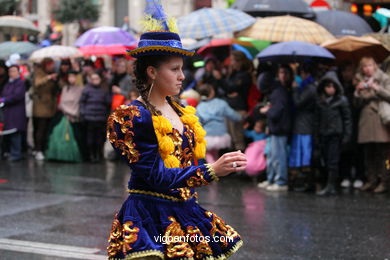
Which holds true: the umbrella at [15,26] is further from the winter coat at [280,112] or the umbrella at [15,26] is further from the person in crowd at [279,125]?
the winter coat at [280,112]

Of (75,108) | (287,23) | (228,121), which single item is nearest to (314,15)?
(287,23)

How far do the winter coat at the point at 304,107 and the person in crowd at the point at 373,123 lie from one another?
70cm

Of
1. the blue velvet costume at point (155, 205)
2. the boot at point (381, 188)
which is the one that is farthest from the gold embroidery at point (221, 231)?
the boot at point (381, 188)

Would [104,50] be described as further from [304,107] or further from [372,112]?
[372,112]

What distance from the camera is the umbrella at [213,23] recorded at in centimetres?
1090

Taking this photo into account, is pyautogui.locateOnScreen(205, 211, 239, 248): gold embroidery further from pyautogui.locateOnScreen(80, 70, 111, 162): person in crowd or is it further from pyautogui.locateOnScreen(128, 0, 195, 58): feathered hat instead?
pyautogui.locateOnScreen(80, 70, 111, 162): person in crowd

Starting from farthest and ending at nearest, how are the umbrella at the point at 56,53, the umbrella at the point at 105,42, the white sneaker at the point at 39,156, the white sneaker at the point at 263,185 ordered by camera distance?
the white sneaker at the point at 39,156 → the umbrella at the point at 105,42 → the umbrella at the point at 56,53 → the white sneaker at the point at 263,185

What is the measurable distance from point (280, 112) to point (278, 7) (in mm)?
2484

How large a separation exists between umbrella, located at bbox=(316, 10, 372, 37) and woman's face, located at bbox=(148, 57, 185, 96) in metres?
8.37

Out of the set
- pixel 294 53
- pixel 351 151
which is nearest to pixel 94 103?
pixel 294 53

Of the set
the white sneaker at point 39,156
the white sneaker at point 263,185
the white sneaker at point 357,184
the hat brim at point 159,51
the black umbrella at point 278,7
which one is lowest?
the white sneaker at point 39,156

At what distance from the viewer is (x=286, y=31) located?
10.6 meters

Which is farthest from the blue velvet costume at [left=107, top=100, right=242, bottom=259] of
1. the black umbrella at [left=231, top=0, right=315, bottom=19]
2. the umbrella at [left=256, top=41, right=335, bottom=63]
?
the black umbrella at [left=231, top=0, right=315, bottom=19]

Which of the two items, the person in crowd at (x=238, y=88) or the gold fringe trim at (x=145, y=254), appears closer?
the gold fringe trim at (x=145, y=254)
